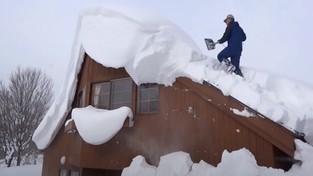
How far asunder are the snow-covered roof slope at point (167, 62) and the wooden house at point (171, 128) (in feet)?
0.77

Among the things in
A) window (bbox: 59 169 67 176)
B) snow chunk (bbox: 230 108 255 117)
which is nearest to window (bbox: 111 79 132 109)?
snow chunk (bbox: 230 108 255 117)

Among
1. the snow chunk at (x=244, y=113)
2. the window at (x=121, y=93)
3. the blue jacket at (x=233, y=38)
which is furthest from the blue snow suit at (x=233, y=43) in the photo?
the window at (x=121, y=93)

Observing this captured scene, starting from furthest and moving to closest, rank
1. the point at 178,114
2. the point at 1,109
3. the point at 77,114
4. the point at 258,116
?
the point at 1,109, the point at 77,114, the point at 178,114, the point at 258,116

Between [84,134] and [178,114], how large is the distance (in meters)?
2.33

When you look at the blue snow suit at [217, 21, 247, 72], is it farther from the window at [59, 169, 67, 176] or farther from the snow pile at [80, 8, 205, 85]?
the window at [59, 169, 67, 176]

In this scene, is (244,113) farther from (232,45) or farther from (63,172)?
(63,172)

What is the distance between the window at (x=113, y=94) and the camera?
7543mm

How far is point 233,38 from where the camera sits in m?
6.95

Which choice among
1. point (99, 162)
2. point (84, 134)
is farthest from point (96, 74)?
point (99, 162)

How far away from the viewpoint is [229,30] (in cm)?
700

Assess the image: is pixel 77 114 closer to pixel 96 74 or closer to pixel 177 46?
pixel 96 74

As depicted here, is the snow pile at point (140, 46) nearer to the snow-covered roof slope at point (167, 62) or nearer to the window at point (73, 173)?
the snow-covered roof slope at point (167, 62)

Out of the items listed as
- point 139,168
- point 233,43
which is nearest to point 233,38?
point 233,43

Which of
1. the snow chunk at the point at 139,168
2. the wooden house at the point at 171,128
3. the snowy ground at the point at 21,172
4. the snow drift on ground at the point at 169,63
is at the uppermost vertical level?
the snow drift on ground at the point at 169,63
